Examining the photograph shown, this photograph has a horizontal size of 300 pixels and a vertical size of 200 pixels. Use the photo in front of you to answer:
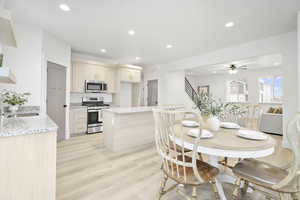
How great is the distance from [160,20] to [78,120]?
11.8 feet

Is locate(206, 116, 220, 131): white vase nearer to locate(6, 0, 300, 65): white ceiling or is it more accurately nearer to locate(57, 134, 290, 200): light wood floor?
locate(57, 134, 290, 200): light wood floor

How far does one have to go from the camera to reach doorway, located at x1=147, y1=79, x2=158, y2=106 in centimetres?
641

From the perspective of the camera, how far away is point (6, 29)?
1.32 metres

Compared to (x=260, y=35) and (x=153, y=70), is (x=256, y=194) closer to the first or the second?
(x=260, y=35)

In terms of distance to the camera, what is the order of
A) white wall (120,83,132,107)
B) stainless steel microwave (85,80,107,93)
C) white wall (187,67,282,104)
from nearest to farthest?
stainless steel microwave (85,80,107,93) → white wall (120,83,132,107) → white wall (187,67,282,104)

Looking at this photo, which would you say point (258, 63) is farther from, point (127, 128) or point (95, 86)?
point (95, 86)

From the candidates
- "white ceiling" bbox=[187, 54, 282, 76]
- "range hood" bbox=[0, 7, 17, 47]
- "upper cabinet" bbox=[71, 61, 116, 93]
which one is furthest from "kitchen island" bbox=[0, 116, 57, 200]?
"white ceiling" bbox=[187, 54, 282, 76]

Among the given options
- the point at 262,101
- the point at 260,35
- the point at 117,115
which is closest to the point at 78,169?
the point at 117,115

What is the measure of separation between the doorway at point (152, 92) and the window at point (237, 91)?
16.9ft

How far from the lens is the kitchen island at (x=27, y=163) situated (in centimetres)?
105

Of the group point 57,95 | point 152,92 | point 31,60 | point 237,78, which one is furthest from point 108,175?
point 237,78

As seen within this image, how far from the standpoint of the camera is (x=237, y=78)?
8203 millimetres

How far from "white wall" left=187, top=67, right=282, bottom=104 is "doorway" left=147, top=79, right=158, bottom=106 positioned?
8.49 feet

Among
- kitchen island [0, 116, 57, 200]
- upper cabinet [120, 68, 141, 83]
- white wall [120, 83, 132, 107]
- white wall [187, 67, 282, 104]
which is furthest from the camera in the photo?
white wall [187, 67, 282, 104]
